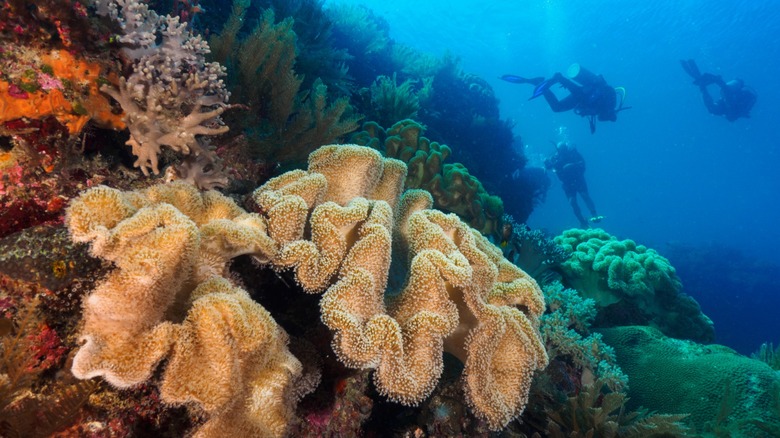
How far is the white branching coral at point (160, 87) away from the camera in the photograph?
210 cm

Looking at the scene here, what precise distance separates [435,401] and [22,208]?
239cm

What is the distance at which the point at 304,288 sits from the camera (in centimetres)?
191

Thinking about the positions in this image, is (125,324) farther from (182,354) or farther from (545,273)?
(545,273)

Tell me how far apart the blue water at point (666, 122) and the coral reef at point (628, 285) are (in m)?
14.2

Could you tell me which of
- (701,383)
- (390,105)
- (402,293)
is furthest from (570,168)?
(402,293)

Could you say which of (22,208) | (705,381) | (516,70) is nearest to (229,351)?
(22,208)

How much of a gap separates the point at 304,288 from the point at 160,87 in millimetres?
1422

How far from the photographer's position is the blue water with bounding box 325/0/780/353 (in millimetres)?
24406

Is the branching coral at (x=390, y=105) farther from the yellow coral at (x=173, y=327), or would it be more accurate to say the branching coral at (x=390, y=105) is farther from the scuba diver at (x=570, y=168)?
the scuba diver at (x=570, y=168)

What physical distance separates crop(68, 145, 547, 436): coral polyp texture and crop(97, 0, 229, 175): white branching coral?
0.42 metres

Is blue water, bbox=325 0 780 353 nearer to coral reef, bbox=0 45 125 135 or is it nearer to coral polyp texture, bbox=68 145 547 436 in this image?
coral polyp texture, bbox=68 145 547 436

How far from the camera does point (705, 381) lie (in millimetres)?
4852

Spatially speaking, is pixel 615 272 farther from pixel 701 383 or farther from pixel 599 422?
pixel 599 422

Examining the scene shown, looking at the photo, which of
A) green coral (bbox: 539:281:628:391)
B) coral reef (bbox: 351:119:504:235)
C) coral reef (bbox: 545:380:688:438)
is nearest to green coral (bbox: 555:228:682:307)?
green coral (bbox: 539:281:628:391)
